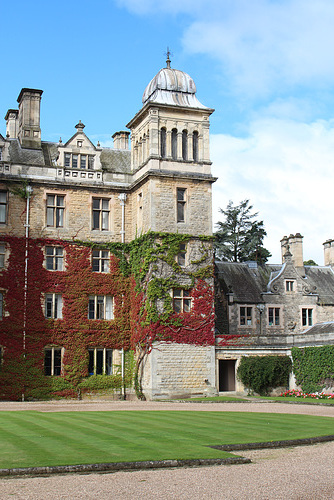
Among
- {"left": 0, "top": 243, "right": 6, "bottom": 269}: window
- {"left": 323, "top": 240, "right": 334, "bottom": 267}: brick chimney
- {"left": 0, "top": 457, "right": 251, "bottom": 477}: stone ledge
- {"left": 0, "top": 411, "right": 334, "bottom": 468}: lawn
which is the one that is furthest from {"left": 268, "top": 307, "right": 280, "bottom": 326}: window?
{"left": 0, "top": 457, "right": 251, "bottom": 477}: stone ledge

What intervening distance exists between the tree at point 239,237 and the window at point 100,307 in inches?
831

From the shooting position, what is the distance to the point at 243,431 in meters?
14.0

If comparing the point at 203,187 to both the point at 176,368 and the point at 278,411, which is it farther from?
the point at 278,411

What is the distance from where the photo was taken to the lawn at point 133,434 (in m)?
10.8

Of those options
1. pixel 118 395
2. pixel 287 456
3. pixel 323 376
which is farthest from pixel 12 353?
pixel 287 456

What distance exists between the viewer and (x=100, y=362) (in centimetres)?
3031

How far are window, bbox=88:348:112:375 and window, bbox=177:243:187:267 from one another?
5.38 meters

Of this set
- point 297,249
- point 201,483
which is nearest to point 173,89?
point 297,249

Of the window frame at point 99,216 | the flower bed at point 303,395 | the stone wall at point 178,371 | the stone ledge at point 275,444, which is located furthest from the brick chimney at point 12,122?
the stone ledge at point 275,444

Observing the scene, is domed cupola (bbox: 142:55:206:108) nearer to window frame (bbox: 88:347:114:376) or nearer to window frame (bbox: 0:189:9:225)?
window frame (bbox: 0:189:9:225)

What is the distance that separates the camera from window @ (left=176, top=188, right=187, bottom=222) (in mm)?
30547

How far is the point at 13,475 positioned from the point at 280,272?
28776mm

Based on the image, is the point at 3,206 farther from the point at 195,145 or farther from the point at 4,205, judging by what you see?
the point at 195,145

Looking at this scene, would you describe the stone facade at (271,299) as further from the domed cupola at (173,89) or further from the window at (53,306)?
the domed cupola at (173,89)
